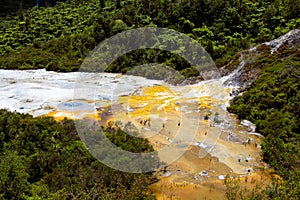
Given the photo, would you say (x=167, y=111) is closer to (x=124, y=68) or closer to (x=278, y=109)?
(x=278, y=109)

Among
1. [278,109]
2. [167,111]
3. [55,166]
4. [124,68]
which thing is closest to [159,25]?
[124,68]

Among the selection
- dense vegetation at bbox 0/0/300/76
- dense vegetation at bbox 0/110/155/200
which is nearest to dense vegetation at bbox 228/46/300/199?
dense vegetation at bbox 0/110/155/200

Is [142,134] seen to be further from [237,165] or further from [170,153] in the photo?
[237,165]

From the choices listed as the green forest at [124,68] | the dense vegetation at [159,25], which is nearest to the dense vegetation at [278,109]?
the green forest at [124,68]

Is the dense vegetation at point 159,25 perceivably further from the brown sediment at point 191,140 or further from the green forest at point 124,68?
the brown sediment at point 191,140

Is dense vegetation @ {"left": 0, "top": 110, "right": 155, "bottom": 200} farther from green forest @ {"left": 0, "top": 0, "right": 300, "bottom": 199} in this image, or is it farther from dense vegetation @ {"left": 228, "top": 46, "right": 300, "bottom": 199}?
dense vegetation @ {"left": 228, "top": 46, "right": 300, "bottom": 199}

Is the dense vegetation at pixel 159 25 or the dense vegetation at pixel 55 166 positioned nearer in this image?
the dense vegetation at pixel 55 166

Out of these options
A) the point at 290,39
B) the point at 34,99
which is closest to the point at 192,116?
the point at 34,99
